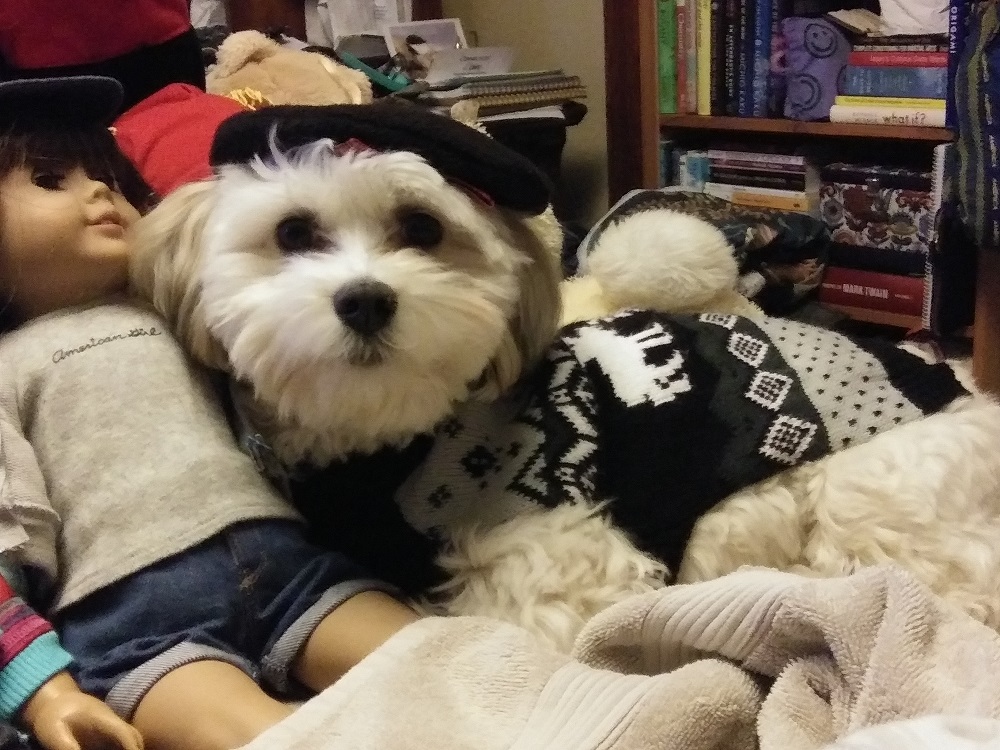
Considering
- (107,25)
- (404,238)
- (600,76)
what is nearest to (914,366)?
(404,238)

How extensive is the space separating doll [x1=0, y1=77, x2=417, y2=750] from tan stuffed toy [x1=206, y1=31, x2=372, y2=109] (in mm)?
789

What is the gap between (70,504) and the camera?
852mm

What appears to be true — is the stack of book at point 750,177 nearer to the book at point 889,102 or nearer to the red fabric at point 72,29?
the book at point 889,102

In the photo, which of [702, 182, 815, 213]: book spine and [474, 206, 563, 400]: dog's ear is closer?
[474, 206, 563, 400]: dog's ear

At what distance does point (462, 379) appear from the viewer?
92cm

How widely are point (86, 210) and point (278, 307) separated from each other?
299 millimetres

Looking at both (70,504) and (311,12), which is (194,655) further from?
(311,12)

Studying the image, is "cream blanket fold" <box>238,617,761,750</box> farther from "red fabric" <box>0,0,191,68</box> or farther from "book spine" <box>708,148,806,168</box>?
"book spine" <box>708,148,806,168</box>

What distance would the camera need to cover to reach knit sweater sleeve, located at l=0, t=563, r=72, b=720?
75 centimetres

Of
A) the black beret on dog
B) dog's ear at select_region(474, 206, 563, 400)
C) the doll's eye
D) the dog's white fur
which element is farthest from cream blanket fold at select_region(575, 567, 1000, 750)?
the doll's eye

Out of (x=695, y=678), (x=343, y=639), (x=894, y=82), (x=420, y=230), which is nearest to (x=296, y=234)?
(x=420, y=230)

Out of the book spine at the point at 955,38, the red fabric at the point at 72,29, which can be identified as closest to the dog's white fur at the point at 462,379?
the red fabric at the point at 72,29

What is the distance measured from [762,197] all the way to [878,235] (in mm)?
289

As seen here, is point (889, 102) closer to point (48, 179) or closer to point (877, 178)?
point (877, 178)
